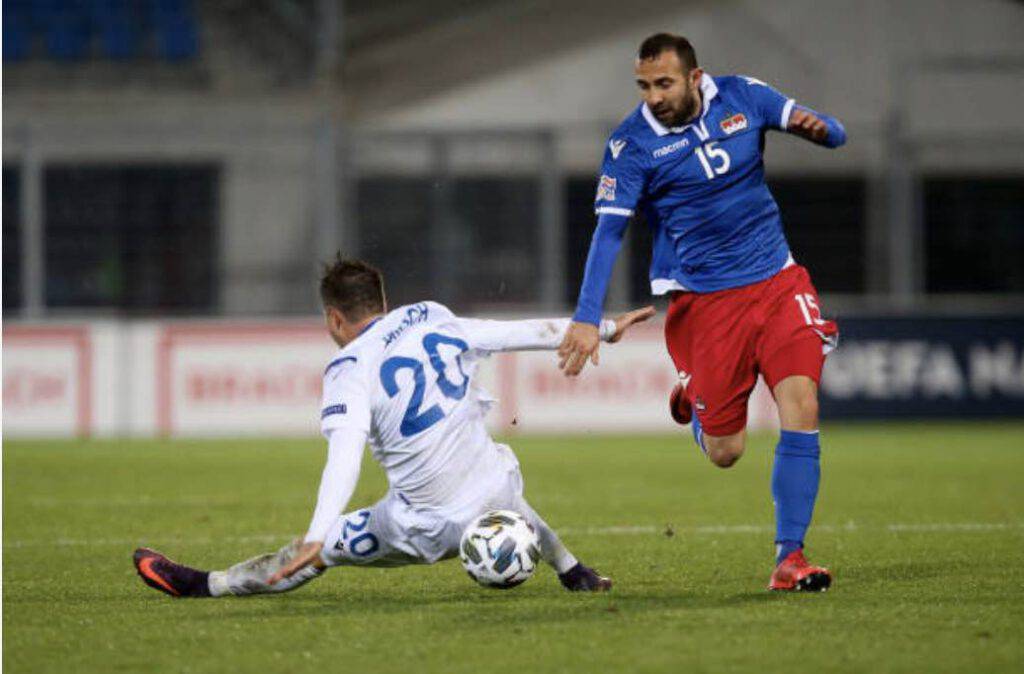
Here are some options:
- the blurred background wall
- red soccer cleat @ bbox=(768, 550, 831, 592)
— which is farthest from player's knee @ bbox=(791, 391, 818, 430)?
the blurred background wall

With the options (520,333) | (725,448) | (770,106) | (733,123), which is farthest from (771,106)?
(520,333)

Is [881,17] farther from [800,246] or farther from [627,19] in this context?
[800,246]

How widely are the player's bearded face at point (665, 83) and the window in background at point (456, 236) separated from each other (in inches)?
475

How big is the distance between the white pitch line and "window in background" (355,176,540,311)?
9.68m

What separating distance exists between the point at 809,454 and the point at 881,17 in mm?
17283

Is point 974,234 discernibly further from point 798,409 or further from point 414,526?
point 414,526

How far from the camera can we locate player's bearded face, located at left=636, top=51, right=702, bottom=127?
7.04m

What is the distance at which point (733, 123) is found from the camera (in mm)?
7336

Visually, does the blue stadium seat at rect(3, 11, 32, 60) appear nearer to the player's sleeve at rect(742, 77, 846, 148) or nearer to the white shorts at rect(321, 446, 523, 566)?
the player's sleeve at rect(742, 77, 846, 148)

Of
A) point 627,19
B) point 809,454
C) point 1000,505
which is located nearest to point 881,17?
point 627,19

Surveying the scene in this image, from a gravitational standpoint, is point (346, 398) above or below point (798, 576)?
above

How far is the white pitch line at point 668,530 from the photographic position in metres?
9.11

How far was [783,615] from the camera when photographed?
620 centimetres

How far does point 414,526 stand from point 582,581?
0.76m
